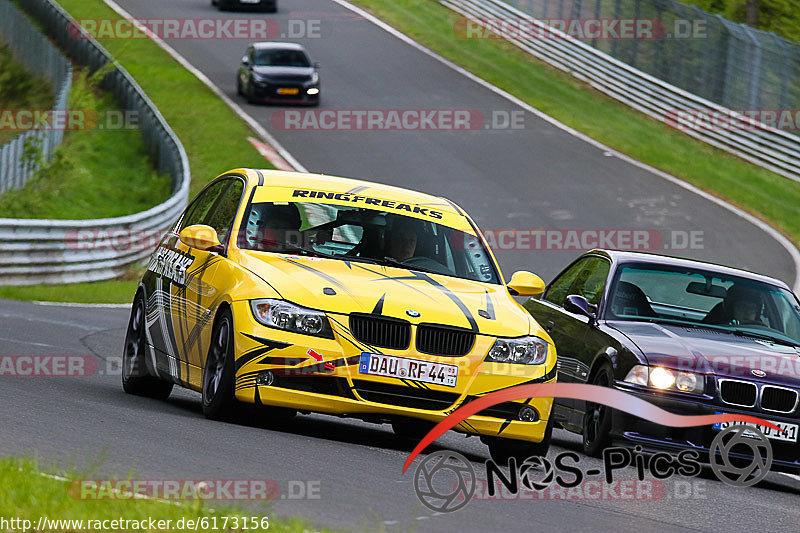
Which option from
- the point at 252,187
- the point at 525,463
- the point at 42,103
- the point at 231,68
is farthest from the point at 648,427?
the point at 231,68

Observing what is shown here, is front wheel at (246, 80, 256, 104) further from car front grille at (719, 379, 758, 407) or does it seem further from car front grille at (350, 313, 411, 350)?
car front grille at (350, 313, 411, 350)

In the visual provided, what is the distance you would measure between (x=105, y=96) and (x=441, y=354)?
95.2 feet

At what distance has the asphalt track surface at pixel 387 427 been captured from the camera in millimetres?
6695

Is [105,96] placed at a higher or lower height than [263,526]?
lower

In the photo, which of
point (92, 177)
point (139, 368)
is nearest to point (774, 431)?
point (139, 368)

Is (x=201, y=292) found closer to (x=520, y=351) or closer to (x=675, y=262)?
(x=520, y=351)

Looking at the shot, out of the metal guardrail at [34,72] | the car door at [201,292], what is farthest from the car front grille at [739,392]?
the metal guardrail at [34,72]

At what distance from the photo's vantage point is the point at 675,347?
9688 mm

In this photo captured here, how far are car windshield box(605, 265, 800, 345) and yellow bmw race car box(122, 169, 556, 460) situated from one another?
5.41 feet

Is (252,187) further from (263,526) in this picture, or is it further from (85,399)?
(263,526)

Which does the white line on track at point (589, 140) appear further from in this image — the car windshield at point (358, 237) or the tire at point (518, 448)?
the tire at point (518, 448)

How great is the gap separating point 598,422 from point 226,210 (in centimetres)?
288

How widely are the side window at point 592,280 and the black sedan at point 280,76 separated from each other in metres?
25.0

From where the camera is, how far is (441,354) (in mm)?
8242
